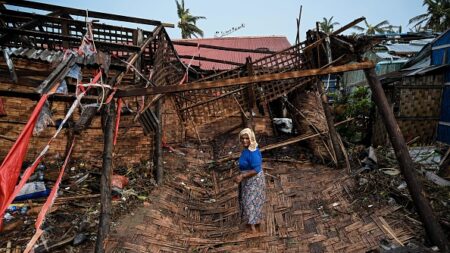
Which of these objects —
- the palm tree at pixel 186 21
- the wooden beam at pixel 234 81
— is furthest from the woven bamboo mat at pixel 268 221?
the palm tree at pixel 186 21

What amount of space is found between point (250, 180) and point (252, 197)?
26 cm

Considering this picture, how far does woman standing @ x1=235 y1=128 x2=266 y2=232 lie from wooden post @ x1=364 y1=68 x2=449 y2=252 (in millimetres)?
1770

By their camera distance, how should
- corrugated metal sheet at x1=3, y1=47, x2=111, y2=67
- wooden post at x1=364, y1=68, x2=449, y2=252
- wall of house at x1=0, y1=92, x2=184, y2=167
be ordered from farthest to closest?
wall of house at x1=0, y1=92, x2=184, y2=167
wooden post at x1=364, y1=68, x2=449, y2=252
corrugated metal sheet at x1=3, y1=47, x2=111, y2=67

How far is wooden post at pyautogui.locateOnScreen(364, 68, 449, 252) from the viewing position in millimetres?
3382

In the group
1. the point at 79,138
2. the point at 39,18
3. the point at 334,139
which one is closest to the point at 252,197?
the point at 334,139

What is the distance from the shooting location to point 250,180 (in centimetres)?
434

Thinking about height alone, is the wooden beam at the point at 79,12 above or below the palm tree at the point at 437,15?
below

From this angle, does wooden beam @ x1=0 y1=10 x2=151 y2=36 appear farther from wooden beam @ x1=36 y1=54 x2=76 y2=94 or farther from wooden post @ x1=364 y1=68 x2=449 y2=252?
wooden post @ x1=364 y1=68 x2=449 y2=252

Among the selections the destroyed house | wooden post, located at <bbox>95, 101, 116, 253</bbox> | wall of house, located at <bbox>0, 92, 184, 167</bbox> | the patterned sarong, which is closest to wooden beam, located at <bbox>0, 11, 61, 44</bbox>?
wall of house, located at <bbox>0, 92, 184, 167</bbox>

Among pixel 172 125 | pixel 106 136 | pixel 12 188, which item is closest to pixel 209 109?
pixel 172 125

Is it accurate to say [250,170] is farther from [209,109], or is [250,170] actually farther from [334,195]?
[209,109]

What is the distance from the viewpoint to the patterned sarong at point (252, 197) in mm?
4336

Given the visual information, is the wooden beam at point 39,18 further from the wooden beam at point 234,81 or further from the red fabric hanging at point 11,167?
the red fabric hanging at point 11,167

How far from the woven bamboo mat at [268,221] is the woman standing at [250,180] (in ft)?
1.08
